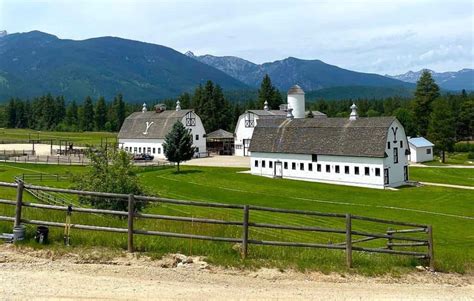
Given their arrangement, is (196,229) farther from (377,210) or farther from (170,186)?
(170,186)

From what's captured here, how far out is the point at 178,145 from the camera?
2527 inches

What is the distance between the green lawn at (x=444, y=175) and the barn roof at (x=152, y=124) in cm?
4150

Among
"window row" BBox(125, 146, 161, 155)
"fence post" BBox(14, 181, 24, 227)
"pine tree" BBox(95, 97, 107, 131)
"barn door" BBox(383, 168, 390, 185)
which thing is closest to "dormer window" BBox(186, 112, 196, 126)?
"window row" BBox(125, 146, 161, 155)

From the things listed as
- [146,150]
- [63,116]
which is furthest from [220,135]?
[63,116]

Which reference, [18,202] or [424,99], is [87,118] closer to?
[424,99]

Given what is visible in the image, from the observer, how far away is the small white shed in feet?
242

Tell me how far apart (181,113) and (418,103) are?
48706 millimetres

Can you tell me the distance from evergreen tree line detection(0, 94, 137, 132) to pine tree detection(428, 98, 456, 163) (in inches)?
4047

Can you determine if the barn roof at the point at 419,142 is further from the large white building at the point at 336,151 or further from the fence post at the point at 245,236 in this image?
the fence post at the point at 245,236

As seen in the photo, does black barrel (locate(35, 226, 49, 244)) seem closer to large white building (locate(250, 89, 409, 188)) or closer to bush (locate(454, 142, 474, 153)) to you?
large white building (locate(250, 89, 409, 188))

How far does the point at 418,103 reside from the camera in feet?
325

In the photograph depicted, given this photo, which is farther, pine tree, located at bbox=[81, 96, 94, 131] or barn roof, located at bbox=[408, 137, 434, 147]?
pine tree, located at bbox=[81, 96, 94, 131]

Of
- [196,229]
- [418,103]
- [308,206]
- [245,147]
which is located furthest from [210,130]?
[196,229]

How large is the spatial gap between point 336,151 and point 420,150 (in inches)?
968
